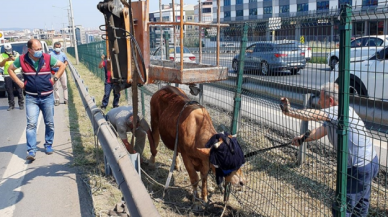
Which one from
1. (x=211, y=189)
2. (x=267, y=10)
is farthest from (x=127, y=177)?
(x=267, y=10)

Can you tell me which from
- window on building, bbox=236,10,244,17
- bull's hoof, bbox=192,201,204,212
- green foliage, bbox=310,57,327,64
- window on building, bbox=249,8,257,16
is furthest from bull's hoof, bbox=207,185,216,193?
window on building, bbox=236,10,244,17

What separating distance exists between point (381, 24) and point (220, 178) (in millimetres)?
2313

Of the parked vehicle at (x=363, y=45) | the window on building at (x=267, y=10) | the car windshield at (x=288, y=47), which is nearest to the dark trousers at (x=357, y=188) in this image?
the parked vehicle at (x=363, y=45)

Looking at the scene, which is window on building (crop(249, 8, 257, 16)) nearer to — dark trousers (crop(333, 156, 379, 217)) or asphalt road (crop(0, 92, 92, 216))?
asphalt road (crop(0, 92, 92, 216))

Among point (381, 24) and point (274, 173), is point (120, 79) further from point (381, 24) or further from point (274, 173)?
point (381, 24)

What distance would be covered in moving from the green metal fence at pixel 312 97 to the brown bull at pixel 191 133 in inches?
18.7

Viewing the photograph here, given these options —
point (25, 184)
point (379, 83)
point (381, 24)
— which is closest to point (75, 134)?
point (25, 184)

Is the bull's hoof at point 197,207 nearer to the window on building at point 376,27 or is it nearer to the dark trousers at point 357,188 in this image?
the dark trousers at point 357,188

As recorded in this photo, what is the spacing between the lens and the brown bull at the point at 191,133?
4.50 m

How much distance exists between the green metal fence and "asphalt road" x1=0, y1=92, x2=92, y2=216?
7.63 ft

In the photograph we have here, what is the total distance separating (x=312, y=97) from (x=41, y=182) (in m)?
4.24

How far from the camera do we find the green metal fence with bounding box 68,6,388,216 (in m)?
3.10

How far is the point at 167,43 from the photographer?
7.86 m

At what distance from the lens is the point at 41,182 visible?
18.5 ft
